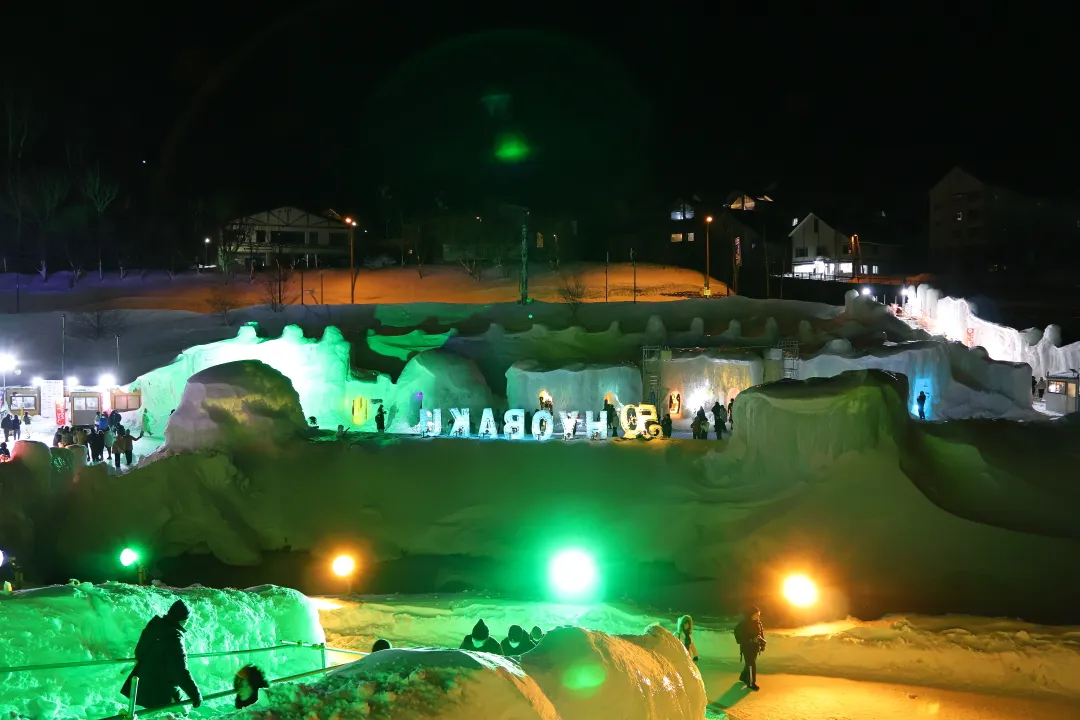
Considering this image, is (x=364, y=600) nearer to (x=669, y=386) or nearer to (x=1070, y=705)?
(x=1070, y=705)

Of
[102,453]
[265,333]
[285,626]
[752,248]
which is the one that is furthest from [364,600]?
[752,248]

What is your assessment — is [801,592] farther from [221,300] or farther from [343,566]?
[221,300]

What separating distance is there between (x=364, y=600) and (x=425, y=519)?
5176 mm

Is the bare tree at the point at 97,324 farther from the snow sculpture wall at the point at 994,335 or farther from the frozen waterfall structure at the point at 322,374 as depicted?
the snow sculpture wall at the point at 994,335

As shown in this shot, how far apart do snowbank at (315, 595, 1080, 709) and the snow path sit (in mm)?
630

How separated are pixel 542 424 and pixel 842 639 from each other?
10.3 meters

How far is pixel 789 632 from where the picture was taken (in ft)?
43.3

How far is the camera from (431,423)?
73.2 ft

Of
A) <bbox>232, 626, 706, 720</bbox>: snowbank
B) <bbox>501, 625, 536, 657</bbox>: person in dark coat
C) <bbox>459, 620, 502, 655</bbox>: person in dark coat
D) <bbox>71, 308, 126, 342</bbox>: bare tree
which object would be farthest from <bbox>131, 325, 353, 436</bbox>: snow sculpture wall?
<bbox>232, 626, 706, 720</bbox>: snowbank

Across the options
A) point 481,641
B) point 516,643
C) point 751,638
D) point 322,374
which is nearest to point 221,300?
point 322,374

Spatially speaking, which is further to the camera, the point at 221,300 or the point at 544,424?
the point at 221,300

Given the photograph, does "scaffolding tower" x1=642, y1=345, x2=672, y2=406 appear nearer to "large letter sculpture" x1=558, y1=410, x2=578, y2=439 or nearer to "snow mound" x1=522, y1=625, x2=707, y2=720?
"large letter sculpture" x1=558, y1=410, x2=578, y2=439

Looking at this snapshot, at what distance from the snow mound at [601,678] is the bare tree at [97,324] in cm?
2859

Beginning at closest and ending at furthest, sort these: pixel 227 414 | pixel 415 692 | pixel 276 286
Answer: pixel 415 692, pixel 227 414, pixel 276 286
